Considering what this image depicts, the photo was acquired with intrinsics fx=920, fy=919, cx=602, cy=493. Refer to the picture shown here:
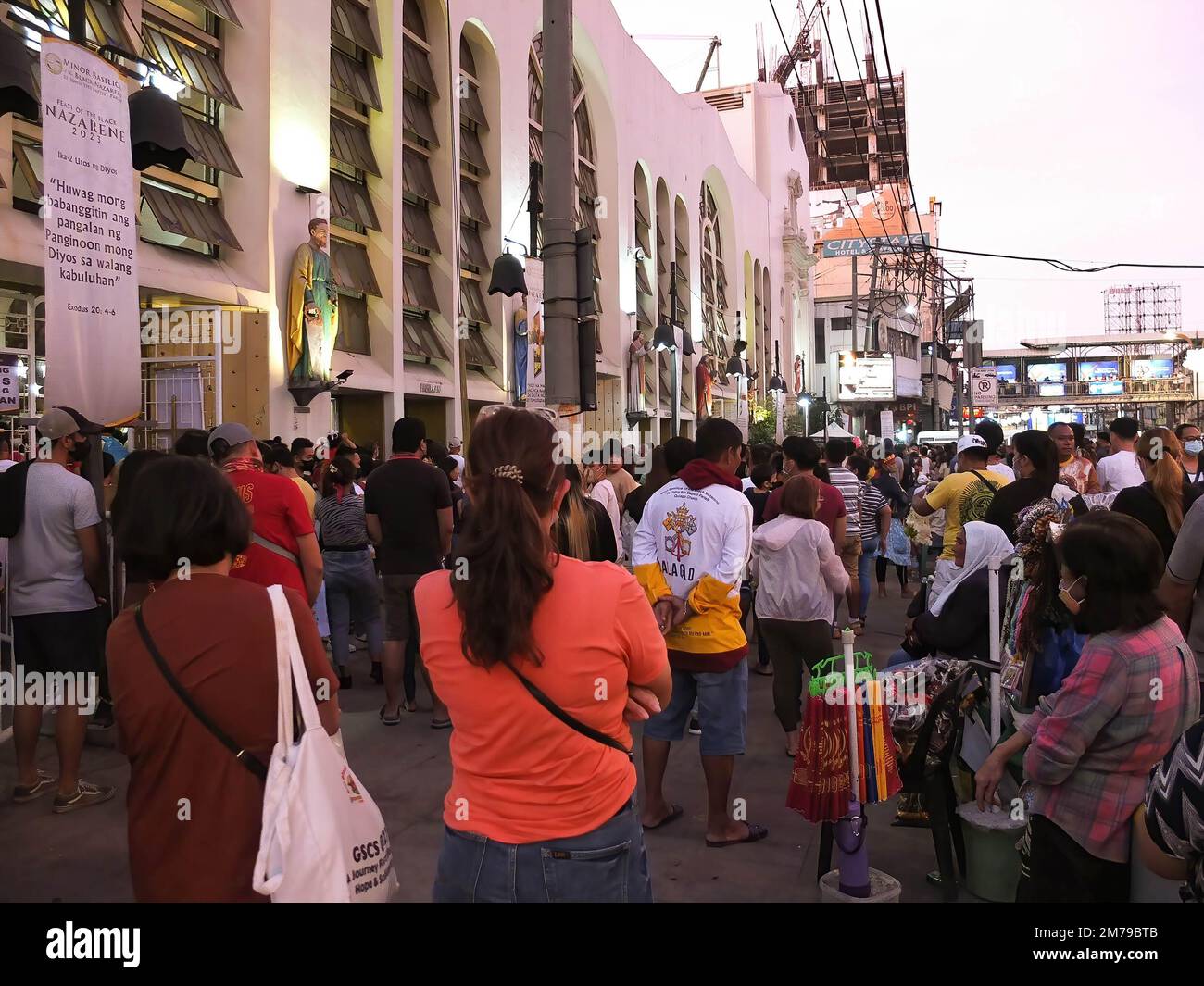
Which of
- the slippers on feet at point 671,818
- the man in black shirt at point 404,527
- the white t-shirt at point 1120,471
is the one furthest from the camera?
the white t-shirt at point 1120,471

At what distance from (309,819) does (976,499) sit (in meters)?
6.35

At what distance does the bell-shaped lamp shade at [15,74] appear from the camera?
5.46 meters

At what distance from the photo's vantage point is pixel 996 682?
4.11m

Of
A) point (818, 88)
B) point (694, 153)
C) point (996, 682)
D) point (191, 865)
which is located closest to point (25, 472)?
point (191, 865)

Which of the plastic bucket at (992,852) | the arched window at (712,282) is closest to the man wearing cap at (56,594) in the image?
the plastic bucket at (992,852)

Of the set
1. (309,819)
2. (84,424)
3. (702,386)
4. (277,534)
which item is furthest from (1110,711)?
(702,386)

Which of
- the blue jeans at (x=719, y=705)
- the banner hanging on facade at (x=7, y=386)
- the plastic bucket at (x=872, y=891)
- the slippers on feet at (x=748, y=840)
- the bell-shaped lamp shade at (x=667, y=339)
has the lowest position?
the slippers on feet at (x=748, y=840)

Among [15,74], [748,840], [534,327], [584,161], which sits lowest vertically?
[748,840]

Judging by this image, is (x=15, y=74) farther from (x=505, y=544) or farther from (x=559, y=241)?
(x=505, y=544)

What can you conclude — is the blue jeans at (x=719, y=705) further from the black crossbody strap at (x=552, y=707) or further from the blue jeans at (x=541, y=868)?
the black crossbody strap at (x=552, y=707)

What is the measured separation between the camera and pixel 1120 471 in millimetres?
8844

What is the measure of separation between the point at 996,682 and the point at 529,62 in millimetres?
22297

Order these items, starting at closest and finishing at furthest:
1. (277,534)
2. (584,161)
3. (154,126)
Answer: (277,534) → (154,126) → (584,161)

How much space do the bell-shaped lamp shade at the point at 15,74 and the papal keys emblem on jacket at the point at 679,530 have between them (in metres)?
4.58
